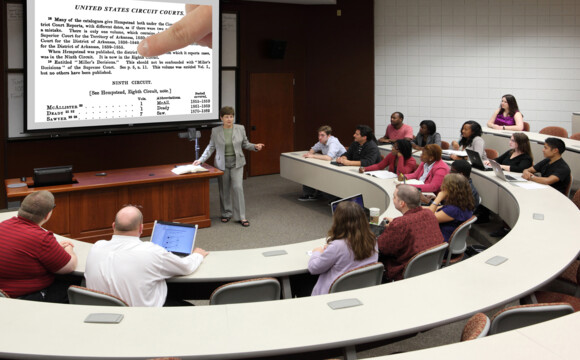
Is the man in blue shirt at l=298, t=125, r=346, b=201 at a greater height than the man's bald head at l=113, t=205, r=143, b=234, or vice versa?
the man in blue shirt at l=298, t=125, r=346, b=201

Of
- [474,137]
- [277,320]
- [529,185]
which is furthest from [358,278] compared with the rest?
[474,137]

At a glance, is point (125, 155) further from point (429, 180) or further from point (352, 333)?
point (352, 333)

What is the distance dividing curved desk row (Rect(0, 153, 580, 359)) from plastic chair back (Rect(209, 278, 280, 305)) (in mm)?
327

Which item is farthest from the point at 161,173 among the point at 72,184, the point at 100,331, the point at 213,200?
the point at 100,331

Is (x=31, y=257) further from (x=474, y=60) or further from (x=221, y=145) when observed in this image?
(x=474, y=60)

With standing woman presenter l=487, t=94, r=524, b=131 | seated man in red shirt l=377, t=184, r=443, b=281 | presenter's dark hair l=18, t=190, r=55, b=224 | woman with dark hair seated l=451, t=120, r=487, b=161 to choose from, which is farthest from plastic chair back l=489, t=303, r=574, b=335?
standing woman presenter l=487, t=94, r=524, b=131

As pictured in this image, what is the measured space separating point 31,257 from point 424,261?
7.80ft

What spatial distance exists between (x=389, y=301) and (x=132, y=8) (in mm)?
5724

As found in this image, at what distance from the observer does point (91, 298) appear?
317 centimetres

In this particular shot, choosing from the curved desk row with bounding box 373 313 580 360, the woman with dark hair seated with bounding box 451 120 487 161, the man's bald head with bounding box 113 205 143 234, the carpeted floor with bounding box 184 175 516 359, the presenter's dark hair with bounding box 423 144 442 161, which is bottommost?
the carpeted floor with bounding box 184 175 516 359

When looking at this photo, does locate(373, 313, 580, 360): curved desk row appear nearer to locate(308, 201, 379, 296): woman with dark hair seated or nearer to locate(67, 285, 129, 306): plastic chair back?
locate(308, 201, 379, 296): woman with dark hair seated

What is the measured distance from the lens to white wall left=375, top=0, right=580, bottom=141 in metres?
9.77

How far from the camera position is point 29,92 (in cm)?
688

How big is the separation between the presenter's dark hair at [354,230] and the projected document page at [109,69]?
15.4 feet
